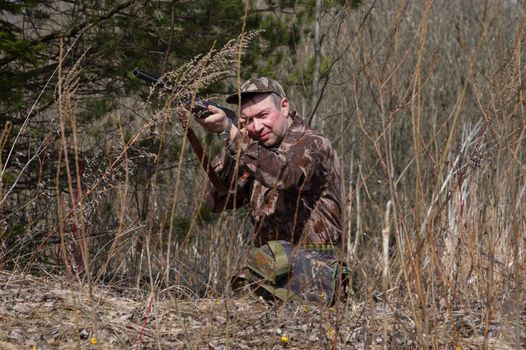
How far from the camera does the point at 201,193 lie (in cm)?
246

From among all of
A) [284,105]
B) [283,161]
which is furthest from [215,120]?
[284,105]

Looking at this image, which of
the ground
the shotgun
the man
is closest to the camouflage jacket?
the man

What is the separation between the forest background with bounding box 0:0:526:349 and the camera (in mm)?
2609

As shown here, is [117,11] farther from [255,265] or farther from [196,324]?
[196,324]

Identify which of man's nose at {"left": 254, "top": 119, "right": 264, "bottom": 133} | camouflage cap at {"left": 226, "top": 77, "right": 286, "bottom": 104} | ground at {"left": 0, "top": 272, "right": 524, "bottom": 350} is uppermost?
camouflage cap at {"left": 226, "top": 77, "right": 286, "bottom": 104}

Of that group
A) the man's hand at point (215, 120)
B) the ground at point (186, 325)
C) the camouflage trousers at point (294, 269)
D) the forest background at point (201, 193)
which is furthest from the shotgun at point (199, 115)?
the ground at point (186, 325)

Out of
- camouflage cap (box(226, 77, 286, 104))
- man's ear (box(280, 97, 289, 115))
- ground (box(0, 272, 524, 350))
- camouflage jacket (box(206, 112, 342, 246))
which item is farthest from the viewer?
man's ear (box(280, 97, 289, 115))

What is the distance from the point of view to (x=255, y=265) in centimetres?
386

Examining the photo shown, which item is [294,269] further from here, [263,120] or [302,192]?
[263,120]

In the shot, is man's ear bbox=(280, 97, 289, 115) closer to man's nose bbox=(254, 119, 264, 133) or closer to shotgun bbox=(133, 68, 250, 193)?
man's nose bbox=(254, 119, 264, 133)

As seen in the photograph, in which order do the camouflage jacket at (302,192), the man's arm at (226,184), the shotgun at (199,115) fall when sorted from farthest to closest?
the man's arm at (226,184) → the camouflage jacket at (302,192) → the shotgun at (199,115)

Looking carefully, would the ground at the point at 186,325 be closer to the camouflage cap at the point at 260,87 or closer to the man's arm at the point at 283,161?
the man's arm at the point at 283,161

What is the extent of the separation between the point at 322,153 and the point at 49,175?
7.35 feet

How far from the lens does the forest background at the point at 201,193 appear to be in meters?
2.61
